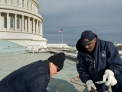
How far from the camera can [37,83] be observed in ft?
7.22

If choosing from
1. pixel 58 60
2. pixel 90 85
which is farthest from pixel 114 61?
pixel 58 60

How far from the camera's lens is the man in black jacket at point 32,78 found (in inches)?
87.0

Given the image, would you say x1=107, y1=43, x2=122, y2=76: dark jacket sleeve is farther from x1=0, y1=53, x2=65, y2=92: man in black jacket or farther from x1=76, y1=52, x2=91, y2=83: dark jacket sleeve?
x1=0, y1=53, x2=65, y2=92: man in black jacket

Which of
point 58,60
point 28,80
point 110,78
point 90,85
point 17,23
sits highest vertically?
point 17,23

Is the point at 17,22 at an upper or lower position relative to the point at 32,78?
upper

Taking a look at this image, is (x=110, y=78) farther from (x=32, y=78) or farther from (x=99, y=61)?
(x=32, y=78)

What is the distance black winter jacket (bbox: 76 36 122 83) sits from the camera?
3.04 m

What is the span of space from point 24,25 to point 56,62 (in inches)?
2056

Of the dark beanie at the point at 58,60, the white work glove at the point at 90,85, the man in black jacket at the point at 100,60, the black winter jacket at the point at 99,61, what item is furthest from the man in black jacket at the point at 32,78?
the white work glove at the point at 90,85

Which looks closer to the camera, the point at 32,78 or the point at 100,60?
the point at 32,78

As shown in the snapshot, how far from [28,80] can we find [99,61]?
1585 millimetres

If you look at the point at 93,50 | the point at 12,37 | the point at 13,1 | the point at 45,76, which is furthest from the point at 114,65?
the point at 13,1

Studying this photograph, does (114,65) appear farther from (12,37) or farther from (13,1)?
(13,1)

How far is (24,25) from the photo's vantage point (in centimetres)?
5247
